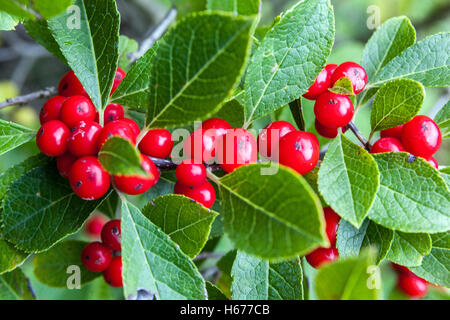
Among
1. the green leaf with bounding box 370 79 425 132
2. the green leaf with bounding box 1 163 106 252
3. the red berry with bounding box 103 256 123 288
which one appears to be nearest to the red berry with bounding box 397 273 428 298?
the green leaf with bounding box 370 79 425 132

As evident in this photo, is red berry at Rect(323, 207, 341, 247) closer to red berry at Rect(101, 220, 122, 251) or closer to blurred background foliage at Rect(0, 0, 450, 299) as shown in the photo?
red berry at Rect(101, 220, 122, 251)

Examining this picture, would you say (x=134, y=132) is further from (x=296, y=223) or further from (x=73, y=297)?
(x=73, y=297)

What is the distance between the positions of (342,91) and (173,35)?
482 mm

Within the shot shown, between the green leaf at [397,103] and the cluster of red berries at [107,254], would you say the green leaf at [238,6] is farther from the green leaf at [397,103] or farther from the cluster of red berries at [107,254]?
the cluster of red berries at [107,254]

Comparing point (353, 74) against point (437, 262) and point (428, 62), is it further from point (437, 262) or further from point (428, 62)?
point (437, 262)

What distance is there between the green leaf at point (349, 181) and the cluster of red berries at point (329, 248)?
0.18 m

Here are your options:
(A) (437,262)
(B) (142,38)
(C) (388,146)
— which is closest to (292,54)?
(C) (388,146)

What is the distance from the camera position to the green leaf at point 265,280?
112 cm

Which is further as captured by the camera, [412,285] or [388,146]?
[412,285]

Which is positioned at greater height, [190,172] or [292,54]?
[292,54]

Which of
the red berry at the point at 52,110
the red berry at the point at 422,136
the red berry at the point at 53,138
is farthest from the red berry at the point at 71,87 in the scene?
the red berry at the point at 422,136

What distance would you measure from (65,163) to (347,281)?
738 mm

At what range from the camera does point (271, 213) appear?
859 mm
